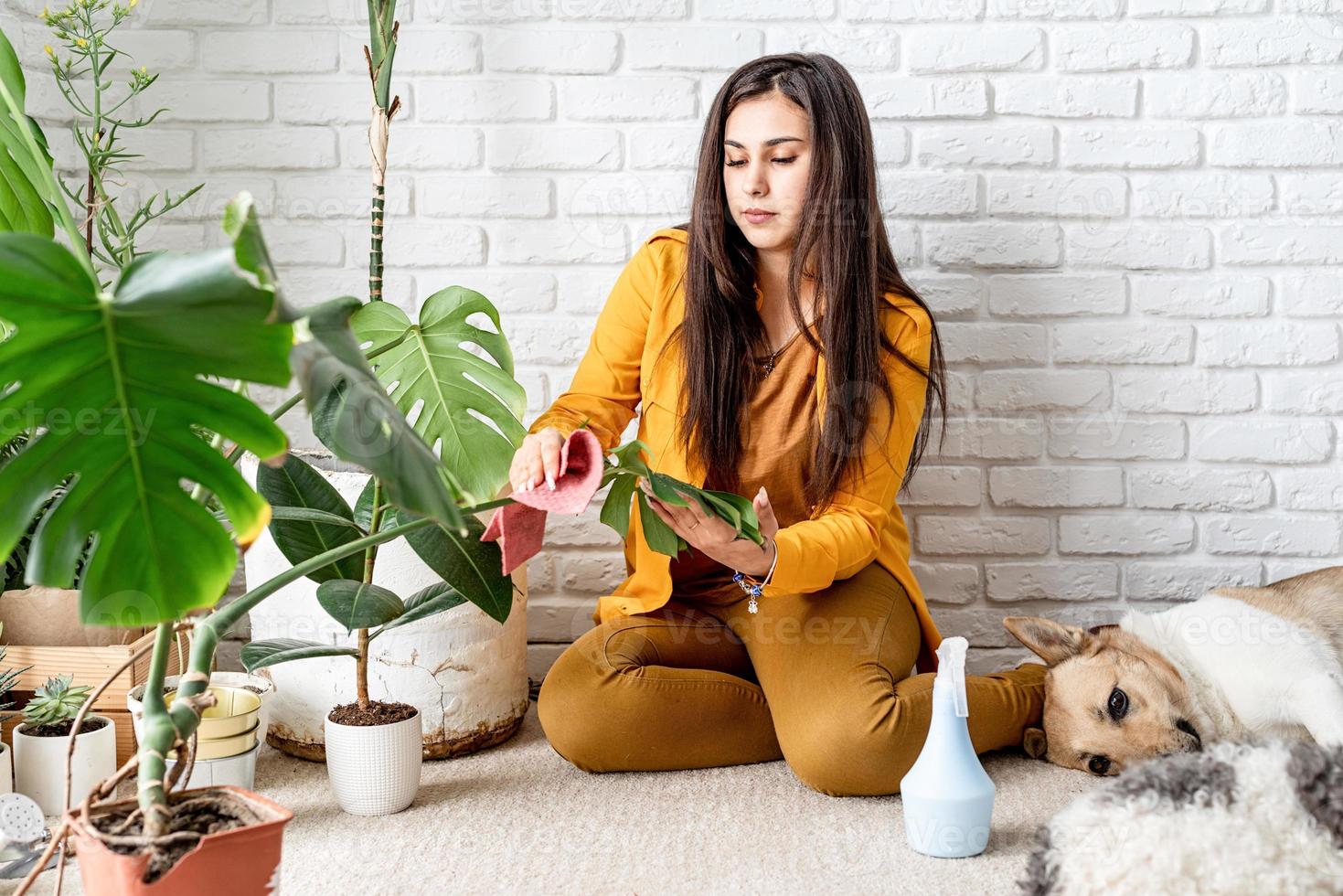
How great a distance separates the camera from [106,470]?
80cm

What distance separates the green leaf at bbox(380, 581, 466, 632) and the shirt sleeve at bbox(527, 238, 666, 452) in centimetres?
37

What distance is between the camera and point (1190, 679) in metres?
1.80

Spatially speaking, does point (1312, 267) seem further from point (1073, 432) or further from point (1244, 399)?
point (1073, 432)

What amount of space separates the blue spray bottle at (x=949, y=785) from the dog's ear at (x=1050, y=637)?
0.39 m

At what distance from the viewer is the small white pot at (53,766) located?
1.52m

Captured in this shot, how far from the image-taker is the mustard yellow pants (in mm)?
1653

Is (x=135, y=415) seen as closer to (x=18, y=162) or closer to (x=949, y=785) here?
(x=18, y=162)

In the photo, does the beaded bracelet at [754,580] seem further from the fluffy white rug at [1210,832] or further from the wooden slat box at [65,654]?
the wooden slat box at [65,654]

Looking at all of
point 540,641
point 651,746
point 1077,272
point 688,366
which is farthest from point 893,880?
point 1077,272

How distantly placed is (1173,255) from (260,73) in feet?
5.70

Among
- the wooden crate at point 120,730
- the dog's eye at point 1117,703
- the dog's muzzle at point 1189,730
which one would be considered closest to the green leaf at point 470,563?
the wooden crate at point 120,730

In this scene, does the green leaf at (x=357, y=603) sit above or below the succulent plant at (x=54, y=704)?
above

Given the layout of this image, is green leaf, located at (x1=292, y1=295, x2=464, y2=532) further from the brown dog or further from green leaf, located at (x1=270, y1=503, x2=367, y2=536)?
the brown dog

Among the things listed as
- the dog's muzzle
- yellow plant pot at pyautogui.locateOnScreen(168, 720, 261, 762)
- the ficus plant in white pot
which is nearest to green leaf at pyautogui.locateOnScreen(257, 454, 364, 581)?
the ficus plant in white pot
